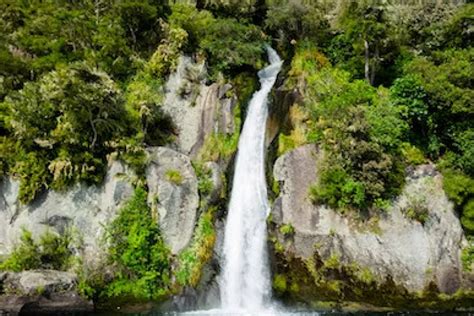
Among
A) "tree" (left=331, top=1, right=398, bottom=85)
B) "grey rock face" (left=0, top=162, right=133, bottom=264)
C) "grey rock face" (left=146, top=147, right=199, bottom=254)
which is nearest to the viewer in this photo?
"grey rock face" (left=146, top=147, right=199, bottom=254)

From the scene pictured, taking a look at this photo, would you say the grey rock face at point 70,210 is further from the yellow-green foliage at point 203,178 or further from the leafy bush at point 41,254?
the yellow-green foliage at point 203,178

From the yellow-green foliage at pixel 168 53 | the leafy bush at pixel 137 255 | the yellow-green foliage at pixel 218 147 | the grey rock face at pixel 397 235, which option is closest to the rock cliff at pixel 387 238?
the grey rock face at pixel 397 235

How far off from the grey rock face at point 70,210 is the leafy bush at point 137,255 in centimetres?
77

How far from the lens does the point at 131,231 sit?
53.3ft

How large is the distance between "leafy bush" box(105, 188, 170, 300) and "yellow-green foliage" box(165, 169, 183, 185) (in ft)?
5.11

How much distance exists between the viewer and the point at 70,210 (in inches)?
672

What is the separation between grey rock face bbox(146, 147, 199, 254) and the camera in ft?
54.7

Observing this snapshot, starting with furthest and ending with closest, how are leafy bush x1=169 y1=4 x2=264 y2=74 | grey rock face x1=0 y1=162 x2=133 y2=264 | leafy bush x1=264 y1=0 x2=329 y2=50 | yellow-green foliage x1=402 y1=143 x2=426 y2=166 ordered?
leafy bush x1=264 y1=0 x2=329 y2=50 < leafy bush x1=169 y1=4 x2=264 y2=74 < yellow-green foliage x1=402 y1=143 x2=426 y2=166 < grey rock face x1=0 y1=162 x2=133 y2=264

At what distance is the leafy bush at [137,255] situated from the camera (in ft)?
50.4

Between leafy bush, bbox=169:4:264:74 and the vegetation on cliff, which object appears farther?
leafy bush, bbox=169:4:264:74

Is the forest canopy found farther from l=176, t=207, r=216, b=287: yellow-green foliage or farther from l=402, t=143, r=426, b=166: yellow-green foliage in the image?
l=176, t=207, r=216, b=287: yellow-green foliage

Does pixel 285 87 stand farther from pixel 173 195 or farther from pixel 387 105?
pixel 173 195

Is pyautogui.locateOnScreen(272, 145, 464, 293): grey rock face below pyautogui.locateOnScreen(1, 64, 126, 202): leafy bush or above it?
below

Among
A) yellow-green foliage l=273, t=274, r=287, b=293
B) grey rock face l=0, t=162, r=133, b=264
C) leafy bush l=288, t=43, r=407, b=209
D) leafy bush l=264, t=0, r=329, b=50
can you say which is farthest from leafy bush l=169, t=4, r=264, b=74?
yellow-green foliage l=273, t=274, r=287, b=293
